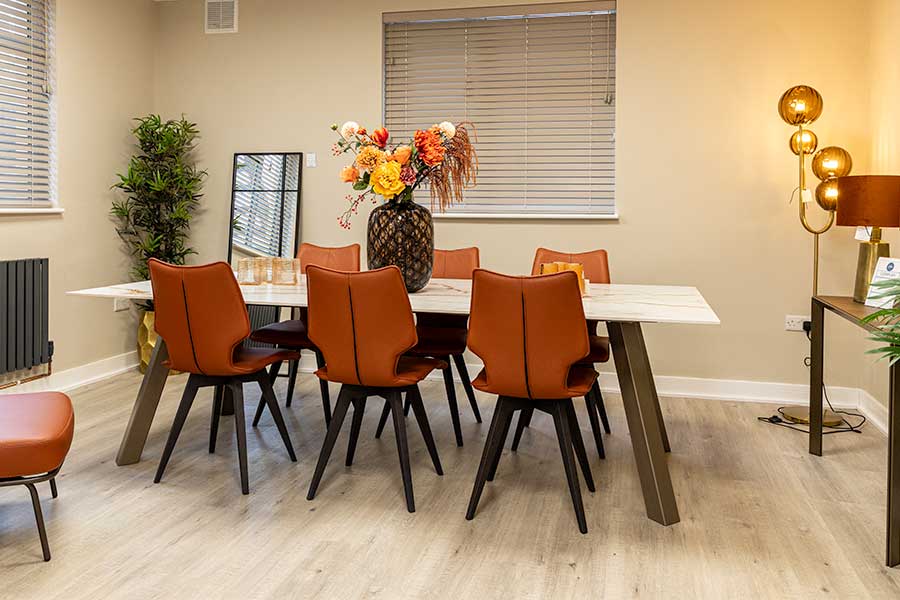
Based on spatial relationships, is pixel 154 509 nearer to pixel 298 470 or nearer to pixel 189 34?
pixel 298 470

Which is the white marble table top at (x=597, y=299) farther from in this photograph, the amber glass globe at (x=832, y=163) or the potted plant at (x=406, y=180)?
the amber glass globe at (x=832, y=163)

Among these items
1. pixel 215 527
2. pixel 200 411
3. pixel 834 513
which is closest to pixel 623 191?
pixel 834 513

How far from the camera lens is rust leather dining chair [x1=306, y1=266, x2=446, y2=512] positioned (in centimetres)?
269

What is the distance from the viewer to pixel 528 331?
8.32 ft

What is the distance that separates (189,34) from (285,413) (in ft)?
9.49

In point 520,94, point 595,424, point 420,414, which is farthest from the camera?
point 520,94

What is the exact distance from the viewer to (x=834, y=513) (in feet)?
9.07

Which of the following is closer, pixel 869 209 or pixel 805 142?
pixel 869 209

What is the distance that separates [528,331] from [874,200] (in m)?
1.63

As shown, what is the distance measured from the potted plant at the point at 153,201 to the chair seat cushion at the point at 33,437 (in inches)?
97.8

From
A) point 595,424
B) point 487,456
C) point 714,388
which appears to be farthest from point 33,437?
point 714,388

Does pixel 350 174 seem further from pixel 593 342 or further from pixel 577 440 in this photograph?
pixel 577 440

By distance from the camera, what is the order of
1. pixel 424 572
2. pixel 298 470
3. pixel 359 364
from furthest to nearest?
pixel 298 470
pixel 359 364
pixel 424 572

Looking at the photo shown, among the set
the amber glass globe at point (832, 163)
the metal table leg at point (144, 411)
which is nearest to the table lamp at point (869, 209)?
the amber glass globe at point (832, 163)
